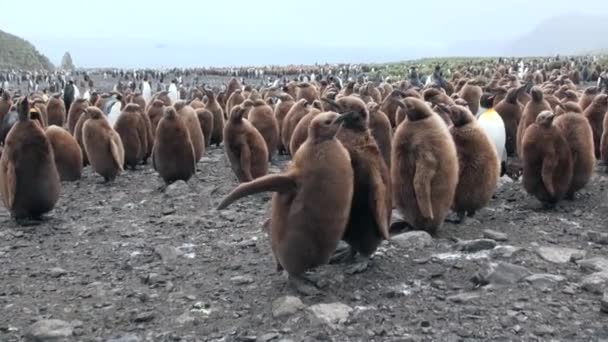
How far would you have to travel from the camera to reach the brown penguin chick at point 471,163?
610 centimetres

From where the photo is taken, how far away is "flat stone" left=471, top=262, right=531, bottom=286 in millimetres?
4477

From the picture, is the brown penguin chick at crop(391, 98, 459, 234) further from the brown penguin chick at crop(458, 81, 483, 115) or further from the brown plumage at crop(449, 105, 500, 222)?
the brown penguin chick at crop(458, 81, 483, 115)

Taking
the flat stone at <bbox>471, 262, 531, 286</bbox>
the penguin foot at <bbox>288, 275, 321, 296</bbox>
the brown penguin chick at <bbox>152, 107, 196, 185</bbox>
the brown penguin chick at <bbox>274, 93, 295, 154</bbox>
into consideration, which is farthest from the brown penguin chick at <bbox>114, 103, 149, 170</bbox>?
the flat stone at <bbox>471, 262, 531, 286</bbox>

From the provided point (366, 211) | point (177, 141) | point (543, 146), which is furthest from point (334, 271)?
point (177, 141)

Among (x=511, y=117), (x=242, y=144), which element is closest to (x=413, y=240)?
(x=242, y=144)

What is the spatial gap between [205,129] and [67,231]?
219 inches

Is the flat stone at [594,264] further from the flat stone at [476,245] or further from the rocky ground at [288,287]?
the flat stone at [476,245]

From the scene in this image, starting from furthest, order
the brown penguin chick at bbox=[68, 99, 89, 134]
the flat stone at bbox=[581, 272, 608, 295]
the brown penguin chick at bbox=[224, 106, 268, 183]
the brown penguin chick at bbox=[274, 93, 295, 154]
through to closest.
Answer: the brown penguin chick at bbox=[68, 99, 89, 134] → the brown penguin chick at bbox=[274, 93, 295, 154] → the brown penguin chick at bbox=[224, 106, 268, 183] → the flat stone at bbox=[581, 272, 608, 295]

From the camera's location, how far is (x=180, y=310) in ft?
14.9

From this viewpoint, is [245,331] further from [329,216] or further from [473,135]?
[473,135]

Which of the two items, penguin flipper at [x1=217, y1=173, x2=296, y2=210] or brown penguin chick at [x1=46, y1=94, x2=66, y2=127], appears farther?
brown penguin chick at [x1=46, y1=94, x2=66, y2=127]

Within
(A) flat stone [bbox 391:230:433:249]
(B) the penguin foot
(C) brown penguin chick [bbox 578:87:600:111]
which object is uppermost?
(C) brown penguin chick [bbox 578:87:600:111]

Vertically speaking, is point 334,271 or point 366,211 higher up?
point 366,211

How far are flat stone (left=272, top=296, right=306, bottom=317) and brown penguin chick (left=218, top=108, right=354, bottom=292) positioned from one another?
204 mm
